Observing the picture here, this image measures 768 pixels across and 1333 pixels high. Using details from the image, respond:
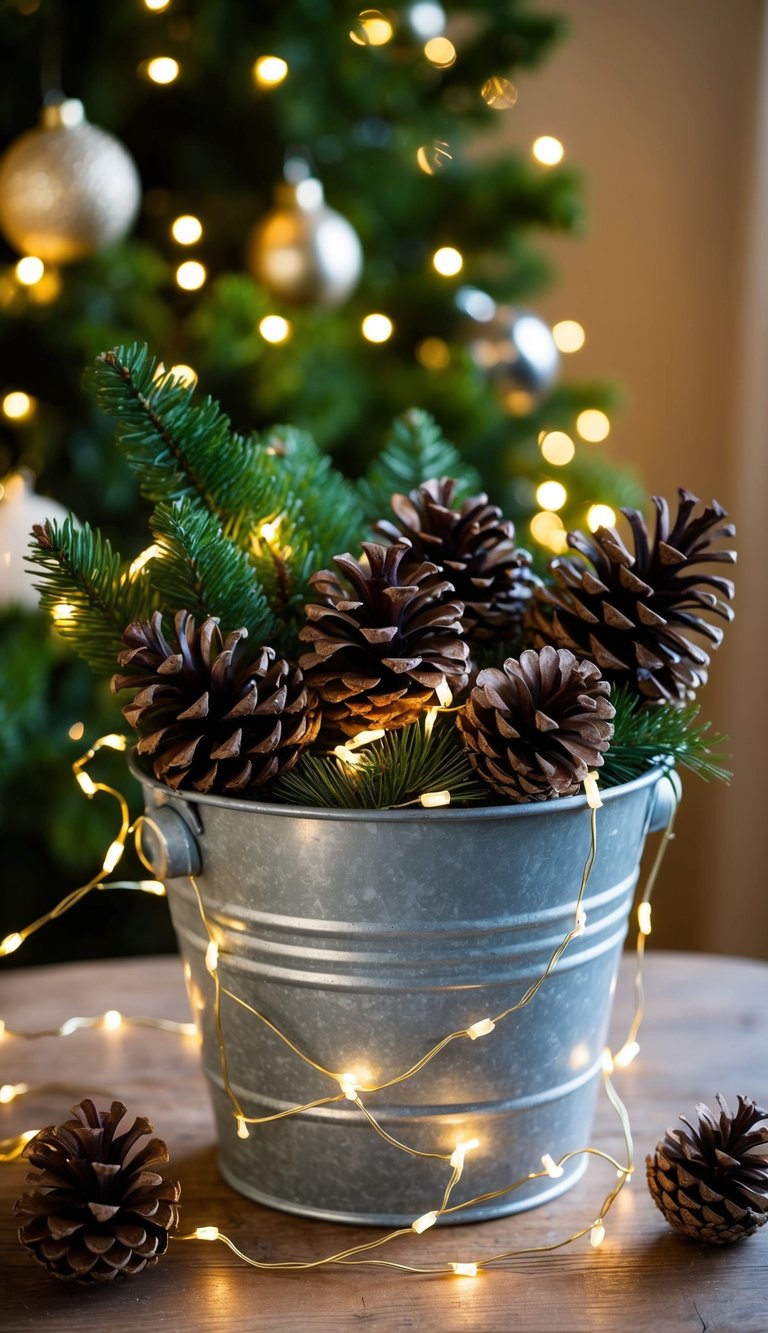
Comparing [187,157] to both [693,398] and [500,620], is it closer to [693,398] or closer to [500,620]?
[693,398]

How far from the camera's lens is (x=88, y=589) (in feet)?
1.87

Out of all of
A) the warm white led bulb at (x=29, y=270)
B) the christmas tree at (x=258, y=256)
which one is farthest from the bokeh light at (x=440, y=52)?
the warm white led bulb at (x=29, y=270)

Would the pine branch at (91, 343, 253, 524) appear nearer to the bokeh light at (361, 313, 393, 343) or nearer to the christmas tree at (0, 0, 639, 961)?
the christmas tree at (0, 0, 639, 961)

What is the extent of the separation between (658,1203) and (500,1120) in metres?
0.07

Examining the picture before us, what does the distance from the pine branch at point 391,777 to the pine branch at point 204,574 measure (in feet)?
0.28

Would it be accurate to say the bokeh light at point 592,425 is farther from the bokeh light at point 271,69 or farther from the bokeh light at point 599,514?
the bokeh light at point 271,69

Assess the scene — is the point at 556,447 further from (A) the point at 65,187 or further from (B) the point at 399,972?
(B) the point at 399,972

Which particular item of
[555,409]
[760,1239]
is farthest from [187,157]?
[760,1239]

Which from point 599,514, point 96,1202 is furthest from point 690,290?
point 96,1202

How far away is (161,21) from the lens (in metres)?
1.29

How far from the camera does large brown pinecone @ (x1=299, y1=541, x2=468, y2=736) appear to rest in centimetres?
52

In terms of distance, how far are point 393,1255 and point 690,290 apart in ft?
5.18

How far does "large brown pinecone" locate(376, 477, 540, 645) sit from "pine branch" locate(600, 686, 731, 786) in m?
0.08

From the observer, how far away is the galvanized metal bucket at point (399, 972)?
51 centimetres
